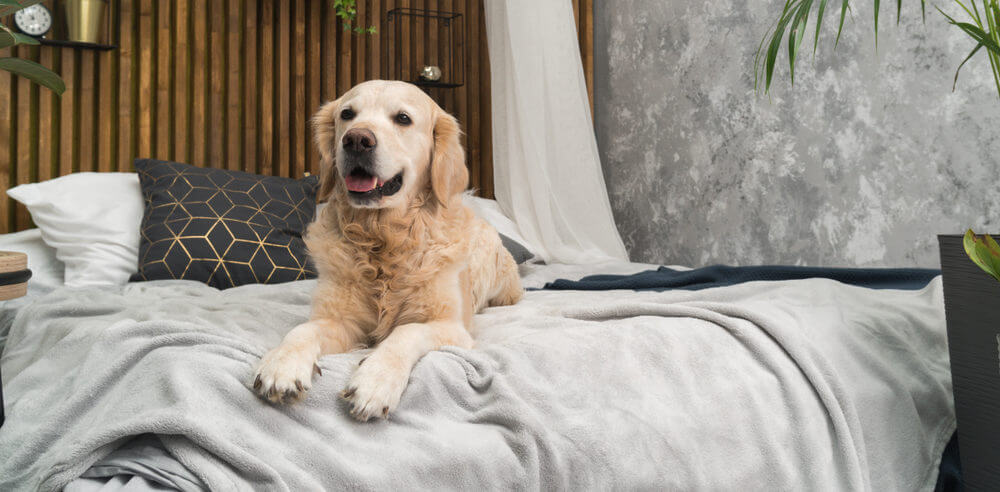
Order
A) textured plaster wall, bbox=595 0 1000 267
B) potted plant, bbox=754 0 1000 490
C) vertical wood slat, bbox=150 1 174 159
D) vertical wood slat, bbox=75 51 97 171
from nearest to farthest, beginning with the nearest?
potted plant, bbox=754 0 1000 490
textured plaster wall, bbox=595 0 1000 267
vertical wood slat, bbox=75 51 97 171
vertical wood slat, bbox=150 1 174 159

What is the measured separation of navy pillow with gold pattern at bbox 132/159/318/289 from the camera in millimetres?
2219

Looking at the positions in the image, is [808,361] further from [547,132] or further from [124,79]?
[124,79]

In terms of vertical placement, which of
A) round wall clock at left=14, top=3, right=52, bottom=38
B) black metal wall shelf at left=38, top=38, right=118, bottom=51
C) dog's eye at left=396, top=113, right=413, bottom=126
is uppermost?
round wall clock at left=14, top=3, right=52, bottom=38

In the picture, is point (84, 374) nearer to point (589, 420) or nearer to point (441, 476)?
point (441, 476)

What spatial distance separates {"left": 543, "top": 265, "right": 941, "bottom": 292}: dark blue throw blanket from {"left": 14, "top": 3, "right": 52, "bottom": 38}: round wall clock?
8.22 feet

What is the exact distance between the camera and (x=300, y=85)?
3352 mm

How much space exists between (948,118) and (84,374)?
2626 millimetres

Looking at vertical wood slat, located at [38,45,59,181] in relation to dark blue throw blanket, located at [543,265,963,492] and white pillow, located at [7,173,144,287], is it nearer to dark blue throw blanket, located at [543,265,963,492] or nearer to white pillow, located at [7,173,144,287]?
white pillow, located at [7,173,144,287]

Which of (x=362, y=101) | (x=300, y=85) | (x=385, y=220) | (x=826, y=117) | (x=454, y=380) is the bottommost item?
(x=454, y=380)

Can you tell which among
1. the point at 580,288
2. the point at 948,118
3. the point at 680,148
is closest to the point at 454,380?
the point at 580,288

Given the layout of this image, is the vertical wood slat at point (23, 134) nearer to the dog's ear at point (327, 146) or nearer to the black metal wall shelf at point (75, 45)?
the black metal wall shelf at point (75, 45)

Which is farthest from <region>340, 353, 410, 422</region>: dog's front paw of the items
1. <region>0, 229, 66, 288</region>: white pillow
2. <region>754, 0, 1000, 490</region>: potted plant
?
<region>0, 229, 66, 288</region>: white pillow

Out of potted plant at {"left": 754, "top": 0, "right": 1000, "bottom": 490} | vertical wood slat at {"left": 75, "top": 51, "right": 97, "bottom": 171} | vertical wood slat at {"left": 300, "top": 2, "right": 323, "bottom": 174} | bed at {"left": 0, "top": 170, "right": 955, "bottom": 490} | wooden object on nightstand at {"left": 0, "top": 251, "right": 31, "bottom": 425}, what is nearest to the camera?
bed at {"left": 0, "top": 170, "right": 955, "bottom": 490}

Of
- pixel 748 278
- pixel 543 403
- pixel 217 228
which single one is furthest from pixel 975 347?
pixel 217 228
